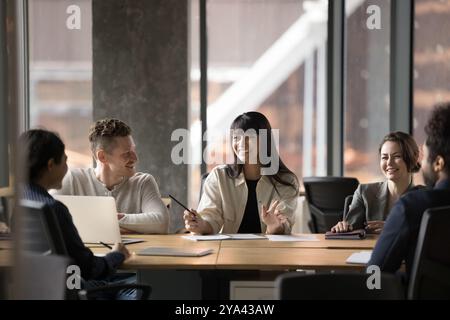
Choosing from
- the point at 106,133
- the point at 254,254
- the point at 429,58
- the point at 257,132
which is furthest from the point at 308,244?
the point at 429,58

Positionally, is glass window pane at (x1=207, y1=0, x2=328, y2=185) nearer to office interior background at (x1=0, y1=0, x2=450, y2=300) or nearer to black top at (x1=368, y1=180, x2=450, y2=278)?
office interior background at (x1=0, y1=0, x2=450, y2=300)

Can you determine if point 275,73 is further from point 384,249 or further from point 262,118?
point 384,249

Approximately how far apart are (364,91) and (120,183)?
3702mm

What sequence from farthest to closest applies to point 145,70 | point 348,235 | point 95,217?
point 145,70 < point 348,235 < point 95,217

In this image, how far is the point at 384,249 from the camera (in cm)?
259

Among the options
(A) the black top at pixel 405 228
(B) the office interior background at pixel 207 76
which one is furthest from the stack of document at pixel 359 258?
(B) the office interior background at pixel 207 76

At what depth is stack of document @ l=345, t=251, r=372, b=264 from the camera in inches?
115

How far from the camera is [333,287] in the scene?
2.04 metres

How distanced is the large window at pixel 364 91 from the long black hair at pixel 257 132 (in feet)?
7.81

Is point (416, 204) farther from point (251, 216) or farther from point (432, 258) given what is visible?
point (251, 216)

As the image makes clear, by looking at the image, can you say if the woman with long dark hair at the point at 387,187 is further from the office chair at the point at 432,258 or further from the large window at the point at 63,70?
the large window at the point at 63,70

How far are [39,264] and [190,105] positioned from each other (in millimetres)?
4868

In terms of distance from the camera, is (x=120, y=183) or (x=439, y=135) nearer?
(x=439, y=135)

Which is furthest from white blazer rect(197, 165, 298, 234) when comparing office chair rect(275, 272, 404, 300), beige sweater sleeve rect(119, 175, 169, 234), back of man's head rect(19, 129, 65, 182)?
office chair rect(275, 272, 404, 300)
